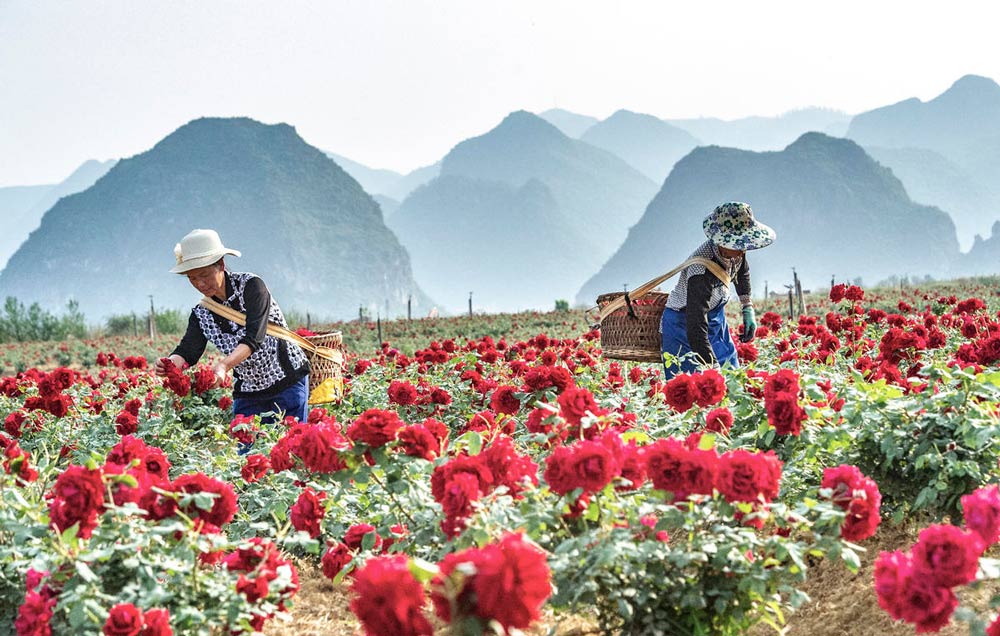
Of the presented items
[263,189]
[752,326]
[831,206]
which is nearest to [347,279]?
[263,189]

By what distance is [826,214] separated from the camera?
121m

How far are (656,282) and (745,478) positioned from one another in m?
2.90

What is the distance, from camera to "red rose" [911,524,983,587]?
156 cm

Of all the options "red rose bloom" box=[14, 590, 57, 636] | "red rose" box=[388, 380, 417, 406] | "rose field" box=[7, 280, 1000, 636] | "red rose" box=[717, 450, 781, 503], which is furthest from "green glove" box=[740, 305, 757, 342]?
"red rose bloom" box=[14, 590, 57, 636]

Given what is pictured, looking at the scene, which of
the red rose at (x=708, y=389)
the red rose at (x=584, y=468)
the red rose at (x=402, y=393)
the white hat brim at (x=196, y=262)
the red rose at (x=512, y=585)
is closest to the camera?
the red rose at (x=512, y=585)

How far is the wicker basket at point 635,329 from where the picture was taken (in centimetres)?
496

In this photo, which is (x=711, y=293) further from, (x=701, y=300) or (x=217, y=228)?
(x=217, y=228)

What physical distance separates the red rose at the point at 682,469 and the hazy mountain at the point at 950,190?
200805 mm

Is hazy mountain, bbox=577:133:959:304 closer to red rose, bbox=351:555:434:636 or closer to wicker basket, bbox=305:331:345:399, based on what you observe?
wicker basket, bbox=305:331:345:399

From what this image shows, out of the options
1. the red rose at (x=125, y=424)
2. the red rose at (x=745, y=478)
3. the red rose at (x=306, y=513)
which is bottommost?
the red rose at (x=306, y=513)

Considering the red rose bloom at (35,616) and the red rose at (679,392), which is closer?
the red rose bloom at (35,616)

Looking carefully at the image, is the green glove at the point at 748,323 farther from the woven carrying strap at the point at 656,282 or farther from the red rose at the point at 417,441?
the red rose at the point at 417,441

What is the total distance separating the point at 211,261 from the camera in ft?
13.6

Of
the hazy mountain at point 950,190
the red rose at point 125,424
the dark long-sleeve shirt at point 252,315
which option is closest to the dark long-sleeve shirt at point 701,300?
the dark long-sleeve shirt at point 252,315
